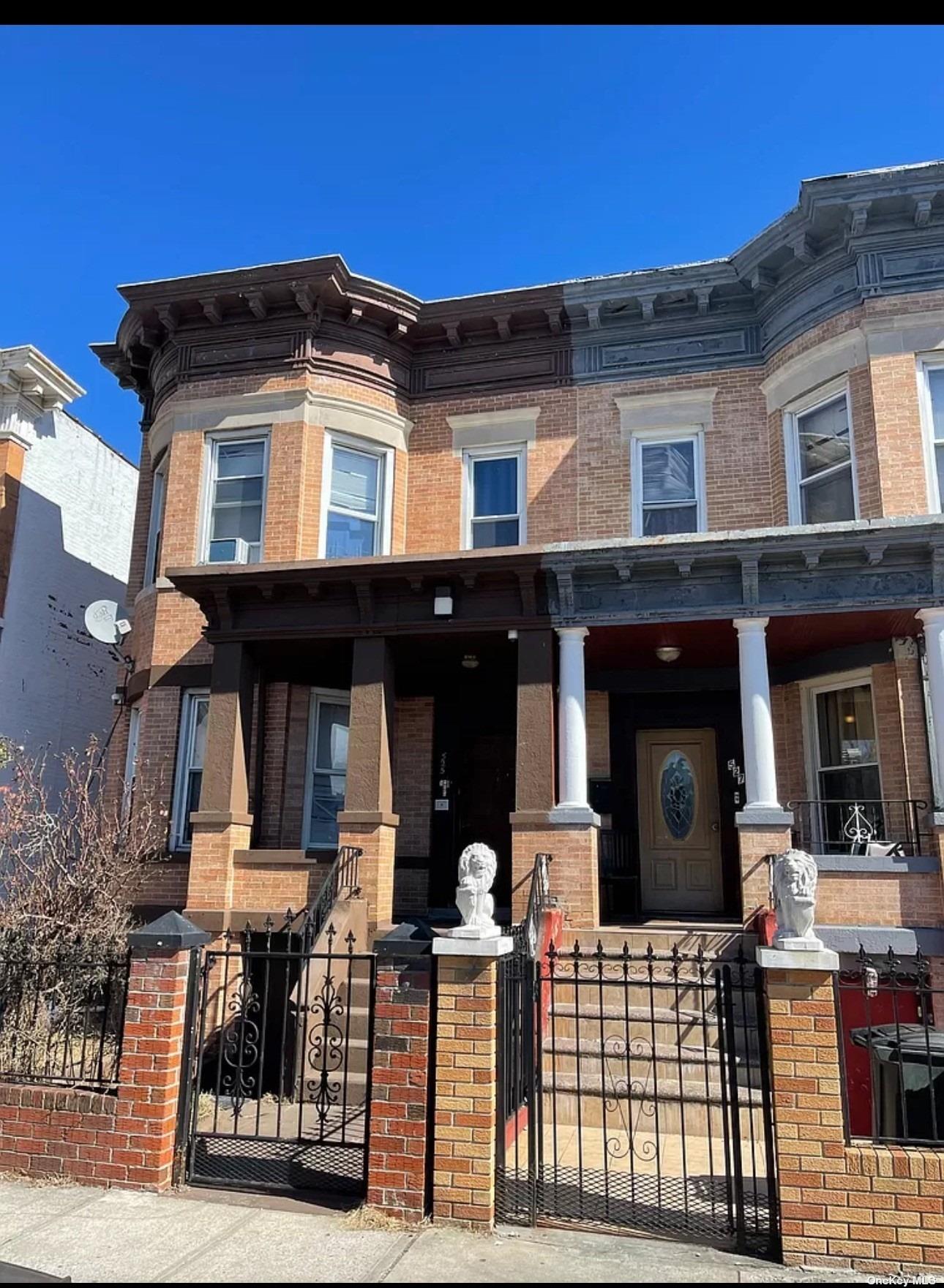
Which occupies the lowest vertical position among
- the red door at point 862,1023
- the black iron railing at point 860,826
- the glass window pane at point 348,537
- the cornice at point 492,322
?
the red door at point 862,1023

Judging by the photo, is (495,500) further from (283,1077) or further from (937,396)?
(283,1077)

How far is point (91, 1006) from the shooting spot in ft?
25.9

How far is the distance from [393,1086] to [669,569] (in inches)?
244

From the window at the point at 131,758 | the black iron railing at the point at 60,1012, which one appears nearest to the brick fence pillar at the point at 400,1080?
the black iron railing at the point at 60,1012

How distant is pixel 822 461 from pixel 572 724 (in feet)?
15.3

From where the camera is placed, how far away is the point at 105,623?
1262 centimetres

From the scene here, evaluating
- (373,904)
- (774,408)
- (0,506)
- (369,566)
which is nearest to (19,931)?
(373,904)

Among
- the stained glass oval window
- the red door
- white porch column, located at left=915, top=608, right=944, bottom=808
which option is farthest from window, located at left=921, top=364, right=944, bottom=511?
the red door

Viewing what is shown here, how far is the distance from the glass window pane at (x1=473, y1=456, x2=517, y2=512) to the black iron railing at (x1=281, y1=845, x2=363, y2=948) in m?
4.91

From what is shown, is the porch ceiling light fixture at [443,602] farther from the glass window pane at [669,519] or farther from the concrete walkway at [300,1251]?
the concrete walkway at [300,1251]

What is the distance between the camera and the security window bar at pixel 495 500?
41.3 ft

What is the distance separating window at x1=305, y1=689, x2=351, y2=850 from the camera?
38.8 feet

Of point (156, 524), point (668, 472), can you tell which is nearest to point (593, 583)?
point (668, 472)

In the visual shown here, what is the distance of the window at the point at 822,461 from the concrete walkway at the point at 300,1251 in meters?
8.43
